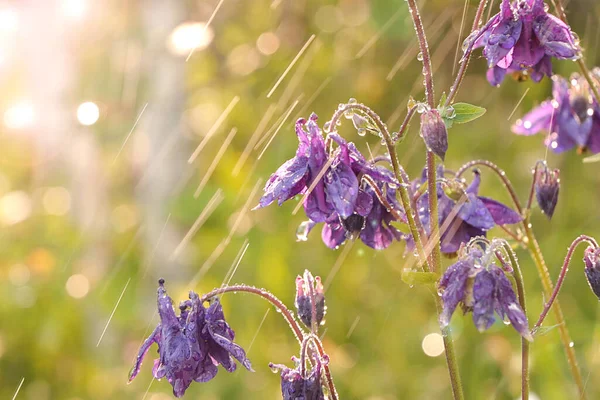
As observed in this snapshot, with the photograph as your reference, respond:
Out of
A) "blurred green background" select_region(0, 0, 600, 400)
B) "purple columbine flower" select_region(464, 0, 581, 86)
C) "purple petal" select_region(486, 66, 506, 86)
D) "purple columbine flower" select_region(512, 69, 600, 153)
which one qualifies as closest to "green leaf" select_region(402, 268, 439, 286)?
"purple columbine flower" select_region(464, 0, 581, 86)

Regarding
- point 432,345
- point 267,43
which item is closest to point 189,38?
point 267,43

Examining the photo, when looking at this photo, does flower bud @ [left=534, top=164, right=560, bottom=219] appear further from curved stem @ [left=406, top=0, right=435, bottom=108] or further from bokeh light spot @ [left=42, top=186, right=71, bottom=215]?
bokeh light spot @ [left=42, top=186, right=71, bottom=215]

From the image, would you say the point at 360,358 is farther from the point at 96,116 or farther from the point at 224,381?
the point at 96,116

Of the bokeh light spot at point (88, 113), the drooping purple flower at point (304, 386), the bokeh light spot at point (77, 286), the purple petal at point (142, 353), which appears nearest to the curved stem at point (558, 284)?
the drooping purple flower at point (304, 386)

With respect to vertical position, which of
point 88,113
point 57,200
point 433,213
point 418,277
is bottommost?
point 418,277

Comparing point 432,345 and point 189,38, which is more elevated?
point 189,38

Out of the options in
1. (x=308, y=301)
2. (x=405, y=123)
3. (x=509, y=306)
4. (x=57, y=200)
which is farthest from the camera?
(x=57, y=200)

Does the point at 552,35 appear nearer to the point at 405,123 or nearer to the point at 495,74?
the point at 495,74

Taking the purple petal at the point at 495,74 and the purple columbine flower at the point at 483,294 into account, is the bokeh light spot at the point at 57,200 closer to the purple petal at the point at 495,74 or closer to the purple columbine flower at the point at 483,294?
the purple petal at the point at 495,74
